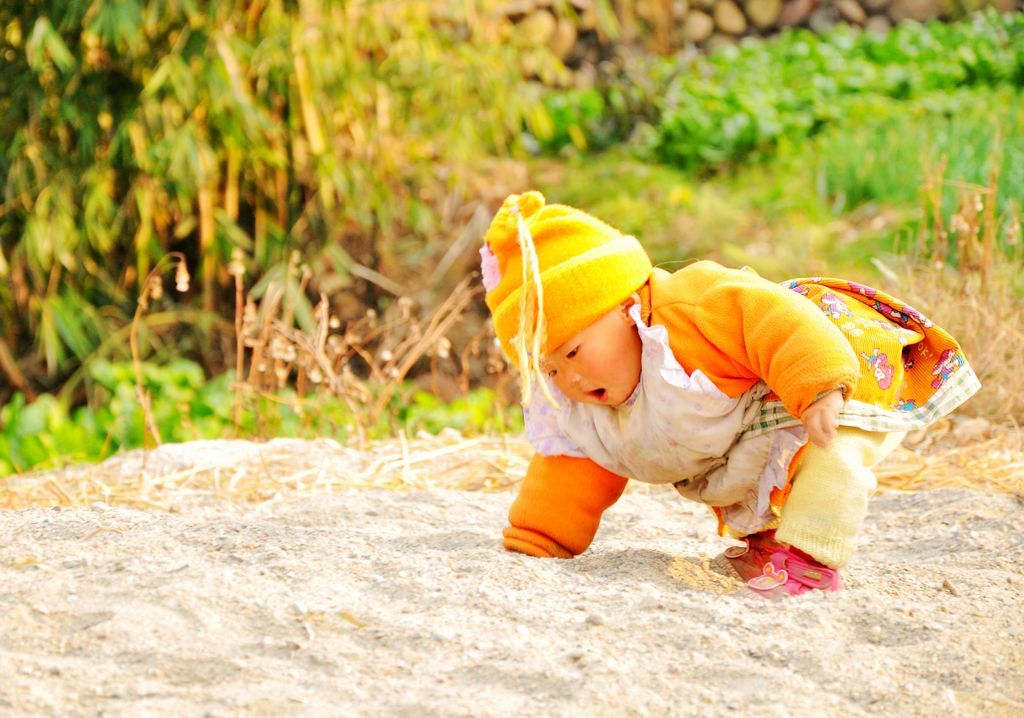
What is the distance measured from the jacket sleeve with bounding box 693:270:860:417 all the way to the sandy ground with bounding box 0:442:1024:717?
12.5 inches

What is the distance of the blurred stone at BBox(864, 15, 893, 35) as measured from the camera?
7820mm

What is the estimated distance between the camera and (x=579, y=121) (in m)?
6.60

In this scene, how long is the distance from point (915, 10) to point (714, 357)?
264 inches

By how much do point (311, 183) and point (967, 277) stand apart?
8.77 ft

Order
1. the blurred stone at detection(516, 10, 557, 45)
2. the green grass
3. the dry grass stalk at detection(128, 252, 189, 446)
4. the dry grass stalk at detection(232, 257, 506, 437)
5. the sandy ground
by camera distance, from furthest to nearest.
Result: the blurred stone at detection(516, 10, 557, 45) → the green grass → the dry grass stalk at detection(232, 257, 506, 437) → the dry grass stalk at detection(128, 252, 189, 446) → the sandy ground

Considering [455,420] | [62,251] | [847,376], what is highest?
[847,376]

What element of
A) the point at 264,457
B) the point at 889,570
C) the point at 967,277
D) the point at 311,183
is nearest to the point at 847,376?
the point at 889,570

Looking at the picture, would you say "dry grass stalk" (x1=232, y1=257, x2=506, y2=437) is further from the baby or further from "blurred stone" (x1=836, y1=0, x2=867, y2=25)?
"blurred stone" (x1=836, y1=0, x2=867, y2=25)

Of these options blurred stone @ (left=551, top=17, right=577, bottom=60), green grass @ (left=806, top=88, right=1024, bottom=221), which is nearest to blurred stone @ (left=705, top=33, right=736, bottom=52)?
blurred stone @ (left=551, top=17, right=577, bottom=60)

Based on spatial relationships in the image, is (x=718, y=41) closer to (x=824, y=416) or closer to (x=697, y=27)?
(x=697, y=27)

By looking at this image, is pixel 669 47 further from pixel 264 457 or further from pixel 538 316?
pixel 538 316

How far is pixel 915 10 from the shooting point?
309 inches

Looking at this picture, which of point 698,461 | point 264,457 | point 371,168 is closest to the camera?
point 698,461

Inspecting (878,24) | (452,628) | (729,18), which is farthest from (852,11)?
(452,628)
